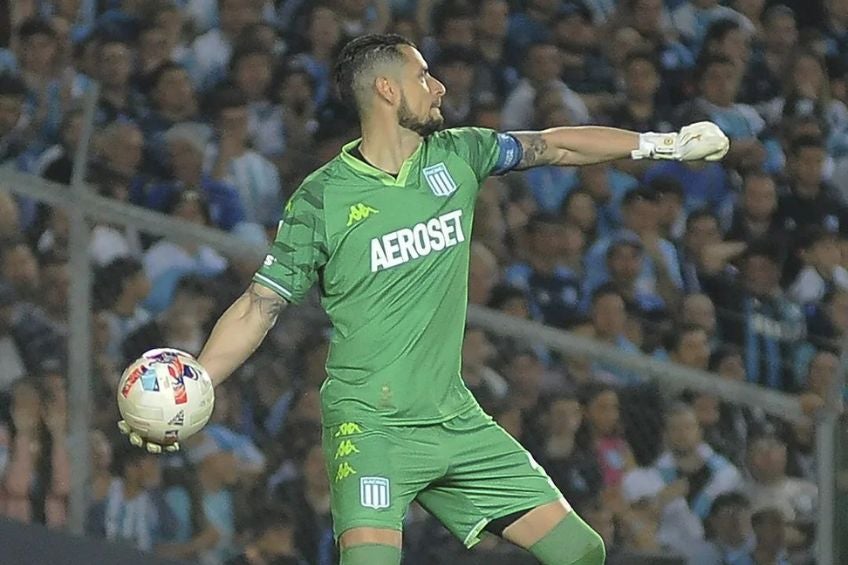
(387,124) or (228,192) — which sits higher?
(387,124)

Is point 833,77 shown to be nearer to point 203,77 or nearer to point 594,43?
point 594,43

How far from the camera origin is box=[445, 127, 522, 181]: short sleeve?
576 cm

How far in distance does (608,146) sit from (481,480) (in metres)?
1.14

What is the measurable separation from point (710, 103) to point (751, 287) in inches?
82.3

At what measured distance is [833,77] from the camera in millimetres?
10711

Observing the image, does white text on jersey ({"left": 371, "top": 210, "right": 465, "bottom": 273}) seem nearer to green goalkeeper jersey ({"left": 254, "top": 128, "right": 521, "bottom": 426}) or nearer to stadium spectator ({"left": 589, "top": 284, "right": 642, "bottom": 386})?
green goalkeeper jersey ({"left": 254, "top": 128, "right": 521, "bottom": 426})

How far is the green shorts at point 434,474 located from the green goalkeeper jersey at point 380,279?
0.19ft

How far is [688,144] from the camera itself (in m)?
5.67

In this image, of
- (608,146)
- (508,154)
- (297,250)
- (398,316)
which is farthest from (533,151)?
(297,250)

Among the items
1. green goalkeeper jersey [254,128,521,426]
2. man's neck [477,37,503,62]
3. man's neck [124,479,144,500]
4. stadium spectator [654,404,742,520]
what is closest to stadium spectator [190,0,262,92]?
man's neck [477,37,503,62]

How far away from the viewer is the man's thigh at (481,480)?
5605mm

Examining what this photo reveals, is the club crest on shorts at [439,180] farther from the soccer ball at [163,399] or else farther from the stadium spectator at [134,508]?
the stadium spectator at [134,508]

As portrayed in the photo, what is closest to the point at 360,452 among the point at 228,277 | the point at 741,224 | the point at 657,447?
the point at 228,277

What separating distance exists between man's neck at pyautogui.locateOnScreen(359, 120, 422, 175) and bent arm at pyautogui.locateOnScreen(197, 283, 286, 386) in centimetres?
53
